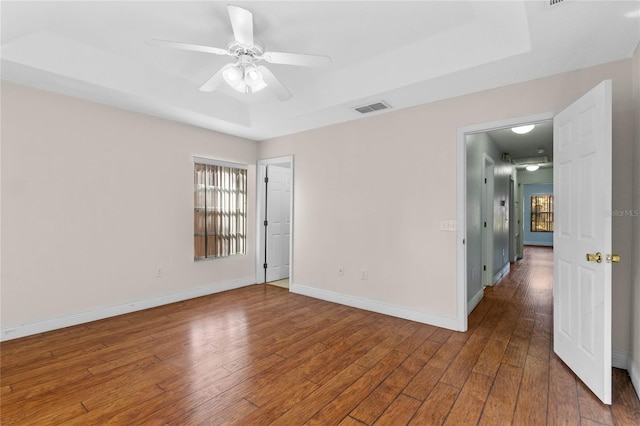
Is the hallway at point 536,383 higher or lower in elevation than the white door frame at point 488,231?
lower

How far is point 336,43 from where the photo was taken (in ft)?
9.27

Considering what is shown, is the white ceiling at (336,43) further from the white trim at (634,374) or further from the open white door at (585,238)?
the white trim at (634,374)

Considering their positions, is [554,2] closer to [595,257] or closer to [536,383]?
[595,257]

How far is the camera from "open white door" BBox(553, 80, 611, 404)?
6.48 ft

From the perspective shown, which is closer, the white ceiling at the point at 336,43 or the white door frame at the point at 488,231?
the white ceiling at the point at 336,43

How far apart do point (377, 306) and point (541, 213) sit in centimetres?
1135

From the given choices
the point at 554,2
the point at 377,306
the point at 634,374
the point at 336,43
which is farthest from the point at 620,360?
the point at 336,43

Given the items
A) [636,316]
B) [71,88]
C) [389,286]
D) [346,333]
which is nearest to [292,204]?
[389,286]

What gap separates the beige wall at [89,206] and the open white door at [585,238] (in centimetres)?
441

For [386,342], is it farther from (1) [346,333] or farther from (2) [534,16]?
(2) [534,16]

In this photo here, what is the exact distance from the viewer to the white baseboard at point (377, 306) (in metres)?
3.30

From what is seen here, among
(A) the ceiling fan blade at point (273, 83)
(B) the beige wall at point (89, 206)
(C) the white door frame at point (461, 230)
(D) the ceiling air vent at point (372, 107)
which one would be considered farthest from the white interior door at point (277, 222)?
(C) the white door frame at point (461, 230)

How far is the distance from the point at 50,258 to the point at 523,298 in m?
6.13

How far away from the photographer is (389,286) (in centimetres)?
374
